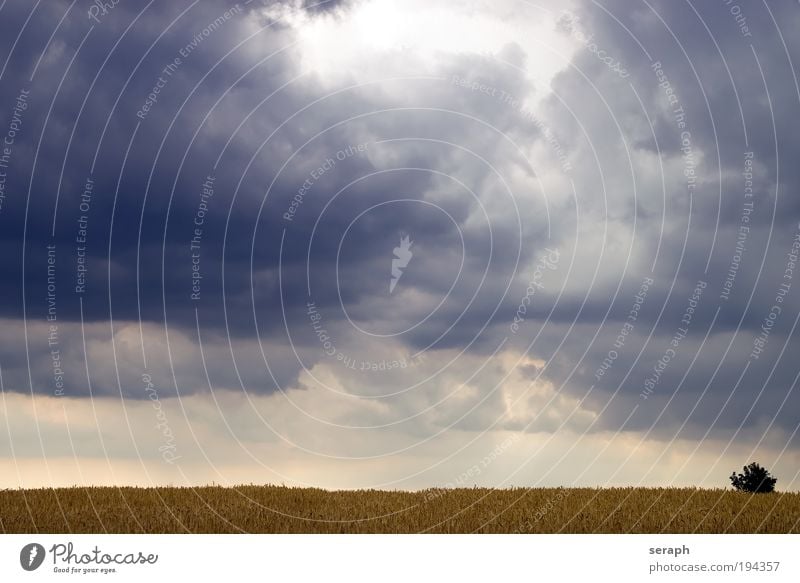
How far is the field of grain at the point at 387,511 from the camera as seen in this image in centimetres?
2717

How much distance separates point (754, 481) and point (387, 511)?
48.2 ft

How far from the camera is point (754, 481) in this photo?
3475 centimetres

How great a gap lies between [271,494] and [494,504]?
24.1 ft

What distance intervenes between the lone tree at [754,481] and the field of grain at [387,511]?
1.27m

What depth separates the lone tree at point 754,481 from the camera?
114ft

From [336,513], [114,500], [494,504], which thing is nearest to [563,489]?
[494,504]

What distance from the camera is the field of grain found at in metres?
27.2

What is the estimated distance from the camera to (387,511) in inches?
1145

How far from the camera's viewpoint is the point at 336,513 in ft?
92.9

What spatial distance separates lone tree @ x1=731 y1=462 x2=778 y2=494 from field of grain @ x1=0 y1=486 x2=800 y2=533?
4.15 ft

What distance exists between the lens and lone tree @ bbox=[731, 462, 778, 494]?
114ft
